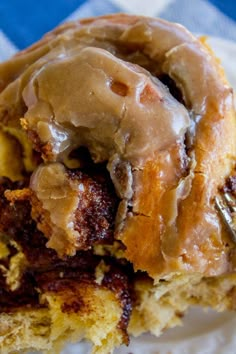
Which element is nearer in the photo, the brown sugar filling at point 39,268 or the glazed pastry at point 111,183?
the glazed pastry at point 111,183

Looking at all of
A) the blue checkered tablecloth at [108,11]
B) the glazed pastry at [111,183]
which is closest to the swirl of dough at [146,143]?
the glazed pastry at [111,183]

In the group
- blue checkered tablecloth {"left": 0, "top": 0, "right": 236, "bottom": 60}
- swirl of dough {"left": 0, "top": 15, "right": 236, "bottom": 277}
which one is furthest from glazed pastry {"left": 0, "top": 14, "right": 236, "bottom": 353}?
blue checkered tablecloth {"left": 0, "top": 0, "right": 236, "bottom": 60}

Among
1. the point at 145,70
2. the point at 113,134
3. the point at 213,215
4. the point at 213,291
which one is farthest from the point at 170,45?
the point at 213,291

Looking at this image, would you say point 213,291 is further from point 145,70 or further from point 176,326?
point 145,70

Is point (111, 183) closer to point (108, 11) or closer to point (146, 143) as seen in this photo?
point (146, 143)

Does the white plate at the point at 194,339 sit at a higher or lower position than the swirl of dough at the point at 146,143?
lower

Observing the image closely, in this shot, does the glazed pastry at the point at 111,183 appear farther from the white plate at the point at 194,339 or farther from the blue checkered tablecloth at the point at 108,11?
the blue checkered tablecloth at the point at 108,11
